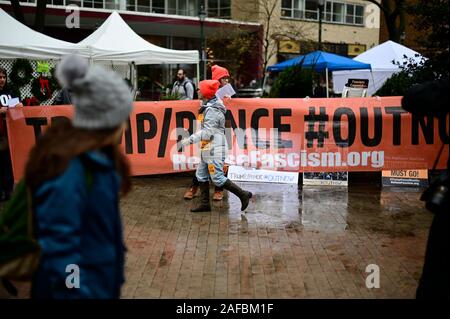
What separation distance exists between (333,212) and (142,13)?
30.4 meters

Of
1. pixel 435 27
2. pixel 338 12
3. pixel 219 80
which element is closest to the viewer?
pixel 435 27

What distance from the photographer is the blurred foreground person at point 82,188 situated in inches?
91.4

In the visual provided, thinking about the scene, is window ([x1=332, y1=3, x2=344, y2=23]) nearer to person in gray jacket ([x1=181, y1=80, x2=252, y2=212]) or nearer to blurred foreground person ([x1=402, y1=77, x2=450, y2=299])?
person in gray jacket ([x1=181, y1=80, x2=252, y2=212])

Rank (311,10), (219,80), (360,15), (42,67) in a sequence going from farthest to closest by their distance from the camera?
(360,15) → (311,10) → (42,67) → (219,80)

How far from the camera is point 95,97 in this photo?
2484 mm

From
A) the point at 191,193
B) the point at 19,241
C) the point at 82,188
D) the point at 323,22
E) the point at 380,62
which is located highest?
the point at 323,22

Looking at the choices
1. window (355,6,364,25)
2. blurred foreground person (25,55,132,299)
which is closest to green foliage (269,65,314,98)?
blurred foreground person (25,55,132,299)

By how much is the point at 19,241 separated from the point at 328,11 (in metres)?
46.7

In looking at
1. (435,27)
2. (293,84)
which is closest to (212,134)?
(435,27)

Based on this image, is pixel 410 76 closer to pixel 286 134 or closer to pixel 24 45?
pixel 286 134

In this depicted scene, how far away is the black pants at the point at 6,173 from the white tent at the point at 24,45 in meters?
3.51

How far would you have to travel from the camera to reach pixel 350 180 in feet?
31.4

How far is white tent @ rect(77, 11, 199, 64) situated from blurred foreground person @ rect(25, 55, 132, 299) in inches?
420

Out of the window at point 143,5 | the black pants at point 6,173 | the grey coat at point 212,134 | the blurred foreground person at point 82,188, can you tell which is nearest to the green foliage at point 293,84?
the grey coat at point 212,134
